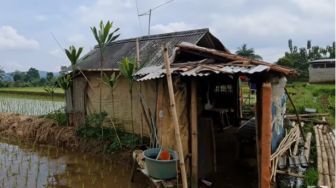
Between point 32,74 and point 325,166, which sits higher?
point 32,74

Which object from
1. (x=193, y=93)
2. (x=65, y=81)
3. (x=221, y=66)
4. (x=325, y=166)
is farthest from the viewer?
(x=65, y=81)

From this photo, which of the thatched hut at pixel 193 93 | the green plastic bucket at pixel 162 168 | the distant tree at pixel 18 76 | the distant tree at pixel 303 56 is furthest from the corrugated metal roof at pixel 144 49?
the distant tree at pixel 18 76

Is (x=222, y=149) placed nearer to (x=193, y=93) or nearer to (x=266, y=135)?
(x=193, y=93)

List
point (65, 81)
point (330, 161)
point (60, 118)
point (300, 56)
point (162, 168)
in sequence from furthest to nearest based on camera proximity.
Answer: point (300, 56), point (60, 118), point (65, 81), point (330, 161), point (162, 168)

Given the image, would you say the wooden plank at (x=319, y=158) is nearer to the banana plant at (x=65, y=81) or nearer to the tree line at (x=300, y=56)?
the banana plant at (x=65, y=81)

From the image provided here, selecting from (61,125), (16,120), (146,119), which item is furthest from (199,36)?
(16,120)

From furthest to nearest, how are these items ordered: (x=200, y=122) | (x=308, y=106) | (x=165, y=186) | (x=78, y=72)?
(x=308, y=106)
(x=78, y=72)
(x=200, y=122)
(x=165, y=186)

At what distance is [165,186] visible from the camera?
5.10 metres

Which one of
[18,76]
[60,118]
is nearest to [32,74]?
[18,76]

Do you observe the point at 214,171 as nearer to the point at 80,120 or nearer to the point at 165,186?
the point at 165,186

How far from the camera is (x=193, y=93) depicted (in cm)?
522

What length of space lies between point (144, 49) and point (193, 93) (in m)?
4.34

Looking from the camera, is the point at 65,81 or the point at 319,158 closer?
the point at 319,158

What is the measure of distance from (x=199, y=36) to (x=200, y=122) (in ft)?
10.6
